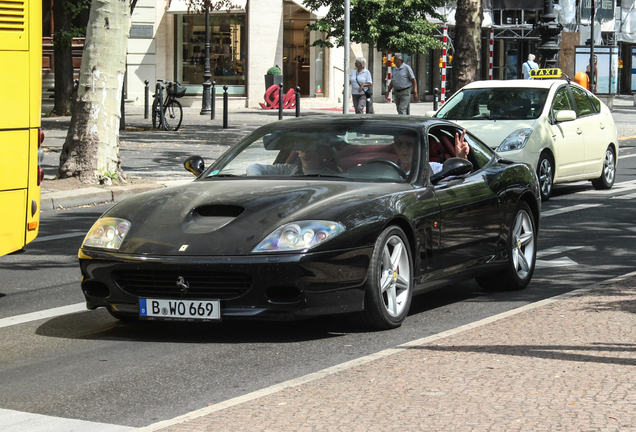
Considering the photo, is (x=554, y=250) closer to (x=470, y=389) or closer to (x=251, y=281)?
(x=251, y=281)

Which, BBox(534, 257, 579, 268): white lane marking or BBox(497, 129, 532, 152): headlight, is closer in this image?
BBox(534, 257, 579, 268): white lane marking

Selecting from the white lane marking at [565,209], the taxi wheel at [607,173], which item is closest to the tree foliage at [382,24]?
the taxi wheel at [607,173]

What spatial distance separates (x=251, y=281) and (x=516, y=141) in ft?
27.4

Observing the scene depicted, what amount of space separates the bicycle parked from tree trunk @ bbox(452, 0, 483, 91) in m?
6.40

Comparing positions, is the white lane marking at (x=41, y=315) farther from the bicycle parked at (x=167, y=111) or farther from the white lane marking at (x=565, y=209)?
the bicycle parked at (x=167, y=111)

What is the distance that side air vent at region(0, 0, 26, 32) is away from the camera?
23.8ft

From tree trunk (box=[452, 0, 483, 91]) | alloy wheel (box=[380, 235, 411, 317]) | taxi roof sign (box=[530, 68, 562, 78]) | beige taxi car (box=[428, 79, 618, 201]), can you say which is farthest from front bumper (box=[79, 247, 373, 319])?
taxi roof sign (box=[530, 68, 562, 78])

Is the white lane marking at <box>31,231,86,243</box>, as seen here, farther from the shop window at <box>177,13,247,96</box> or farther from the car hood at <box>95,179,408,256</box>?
the shop window at <box>177,13,247,96</box>

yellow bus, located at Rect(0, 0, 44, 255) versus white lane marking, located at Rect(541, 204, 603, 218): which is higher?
yellow bus, located at Rect(0, 0, 44, 255)

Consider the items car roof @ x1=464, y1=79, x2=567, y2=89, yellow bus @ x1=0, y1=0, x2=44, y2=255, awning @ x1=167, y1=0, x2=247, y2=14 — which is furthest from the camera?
awning @ x1=167, y1=0, x2=247, y2=14

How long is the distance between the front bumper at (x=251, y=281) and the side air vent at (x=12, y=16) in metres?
2.06

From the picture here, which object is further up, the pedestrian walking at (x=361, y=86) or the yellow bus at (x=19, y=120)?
the pedestrian walking at (x=361, y=86)

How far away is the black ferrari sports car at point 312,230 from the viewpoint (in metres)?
5.98

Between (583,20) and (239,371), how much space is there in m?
50.9
